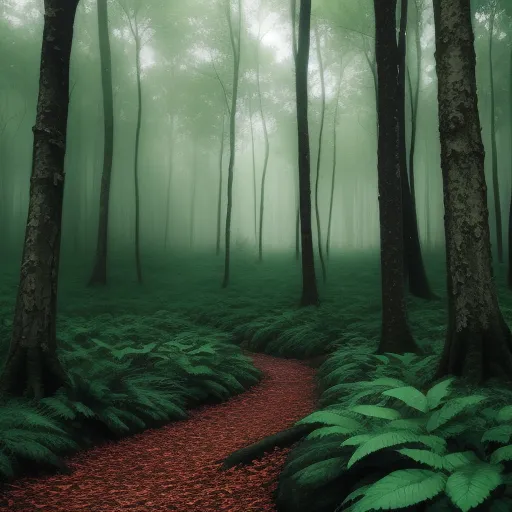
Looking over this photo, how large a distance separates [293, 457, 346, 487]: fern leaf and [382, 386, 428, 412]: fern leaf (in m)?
0.63

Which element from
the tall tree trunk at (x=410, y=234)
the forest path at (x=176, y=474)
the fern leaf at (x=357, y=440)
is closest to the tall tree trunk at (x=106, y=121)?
the tall tree trunk at (x=410, y=234)

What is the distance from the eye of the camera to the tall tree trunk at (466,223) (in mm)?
A: 4852

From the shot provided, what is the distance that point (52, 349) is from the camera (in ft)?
19.0

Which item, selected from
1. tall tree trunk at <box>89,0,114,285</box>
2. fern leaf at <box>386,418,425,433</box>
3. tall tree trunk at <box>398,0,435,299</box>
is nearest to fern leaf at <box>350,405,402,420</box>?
fern leaf at <box>386,418,425,433</box>

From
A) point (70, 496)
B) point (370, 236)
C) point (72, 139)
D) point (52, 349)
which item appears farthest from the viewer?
point (370, 236)

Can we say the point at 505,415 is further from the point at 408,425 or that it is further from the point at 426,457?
the point at 426,457

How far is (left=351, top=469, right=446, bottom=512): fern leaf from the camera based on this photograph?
2535 mm

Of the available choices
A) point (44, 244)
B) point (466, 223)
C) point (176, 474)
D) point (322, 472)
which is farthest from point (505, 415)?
point (44, 244)

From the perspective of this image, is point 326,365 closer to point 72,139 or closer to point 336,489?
point 336,489


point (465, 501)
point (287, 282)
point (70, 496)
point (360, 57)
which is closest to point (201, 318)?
point (287, 282)

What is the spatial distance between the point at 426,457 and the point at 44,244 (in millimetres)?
4759

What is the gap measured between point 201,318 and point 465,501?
44.5 ft

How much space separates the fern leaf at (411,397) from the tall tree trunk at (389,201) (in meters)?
4.28

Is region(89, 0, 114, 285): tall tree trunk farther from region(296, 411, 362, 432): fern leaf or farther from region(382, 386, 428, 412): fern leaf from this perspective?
region(382, 386, 428, 412): fern leaf
